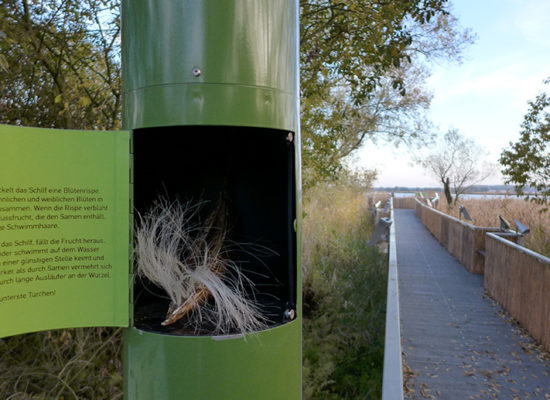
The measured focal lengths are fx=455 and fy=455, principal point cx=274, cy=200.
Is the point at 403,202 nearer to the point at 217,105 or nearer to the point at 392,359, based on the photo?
the point at 392,359

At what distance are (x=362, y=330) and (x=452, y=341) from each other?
1.28 meters

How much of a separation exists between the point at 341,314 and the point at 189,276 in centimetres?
438

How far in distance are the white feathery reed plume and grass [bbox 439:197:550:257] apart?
8374 millimetres

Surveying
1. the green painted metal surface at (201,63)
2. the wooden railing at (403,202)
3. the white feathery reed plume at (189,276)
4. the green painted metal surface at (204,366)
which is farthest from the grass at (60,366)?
the wooden railing at (403,202)

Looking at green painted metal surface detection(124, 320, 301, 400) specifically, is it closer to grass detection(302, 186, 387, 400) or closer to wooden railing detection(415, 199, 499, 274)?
grass detection(302, 186, 387, 400)

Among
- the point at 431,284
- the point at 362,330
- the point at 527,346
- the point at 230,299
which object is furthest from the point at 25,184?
the point at 431,284

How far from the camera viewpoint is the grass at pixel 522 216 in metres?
10.2

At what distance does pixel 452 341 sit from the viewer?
6211 millimetres

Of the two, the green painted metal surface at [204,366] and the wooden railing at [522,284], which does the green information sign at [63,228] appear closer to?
the green painted metal surface at [204,366]

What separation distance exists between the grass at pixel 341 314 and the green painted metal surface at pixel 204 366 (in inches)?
95.3

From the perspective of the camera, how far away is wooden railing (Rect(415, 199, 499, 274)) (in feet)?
33.6

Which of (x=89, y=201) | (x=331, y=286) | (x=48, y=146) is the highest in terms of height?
(x=48, y=146)

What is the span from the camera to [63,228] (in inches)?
69.7

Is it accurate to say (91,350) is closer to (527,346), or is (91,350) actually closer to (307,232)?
(527,346)
